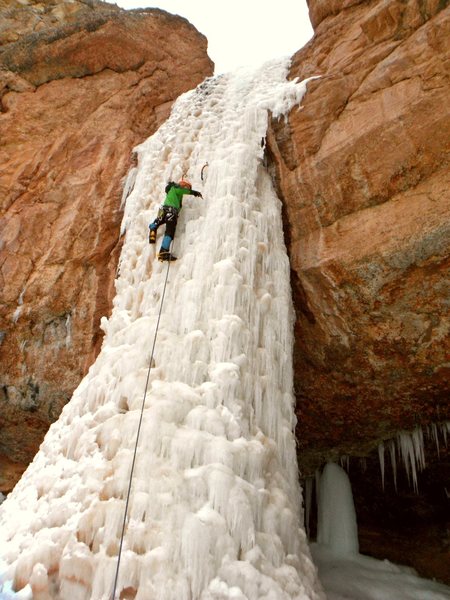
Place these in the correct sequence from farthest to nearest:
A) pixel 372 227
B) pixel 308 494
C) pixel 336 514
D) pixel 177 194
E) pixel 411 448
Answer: pixel 308 494 < pixel 336 514 < pixel 411 448 < pixel 177 194 < pixel 372 227

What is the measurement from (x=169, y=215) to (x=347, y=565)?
18.0ft

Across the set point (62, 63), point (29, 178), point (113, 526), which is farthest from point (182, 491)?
point (62, 63)

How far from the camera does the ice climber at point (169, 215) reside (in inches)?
217

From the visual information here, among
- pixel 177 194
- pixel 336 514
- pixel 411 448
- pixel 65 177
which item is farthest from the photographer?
pixel 65 177

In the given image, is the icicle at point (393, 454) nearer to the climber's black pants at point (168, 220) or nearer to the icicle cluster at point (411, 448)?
the icicle cluster at point (411, 448)

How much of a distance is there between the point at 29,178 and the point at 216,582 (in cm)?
772

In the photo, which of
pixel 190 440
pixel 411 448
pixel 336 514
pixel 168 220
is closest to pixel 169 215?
pixel 168 220

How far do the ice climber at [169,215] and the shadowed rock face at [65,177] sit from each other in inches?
58.7

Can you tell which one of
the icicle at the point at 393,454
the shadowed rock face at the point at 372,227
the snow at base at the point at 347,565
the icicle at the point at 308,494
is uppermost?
the shadowed rock face at the point at 372,227

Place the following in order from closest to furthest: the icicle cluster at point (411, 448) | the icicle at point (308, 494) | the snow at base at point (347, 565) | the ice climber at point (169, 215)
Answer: the snow at base at point (347, 565)
the ice climber at point (169, 215)
the icicle cluster at point (411, 448)
the icicle at point (308, 494)

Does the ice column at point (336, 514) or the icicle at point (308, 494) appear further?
the icicle at point (308, 494)

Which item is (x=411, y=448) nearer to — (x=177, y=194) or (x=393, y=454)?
(x=393, y=454)

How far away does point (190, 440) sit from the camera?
11.9 ft

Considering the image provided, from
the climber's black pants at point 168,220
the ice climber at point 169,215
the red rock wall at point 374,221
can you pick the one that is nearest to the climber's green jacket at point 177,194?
the ice climber at point 169,215
